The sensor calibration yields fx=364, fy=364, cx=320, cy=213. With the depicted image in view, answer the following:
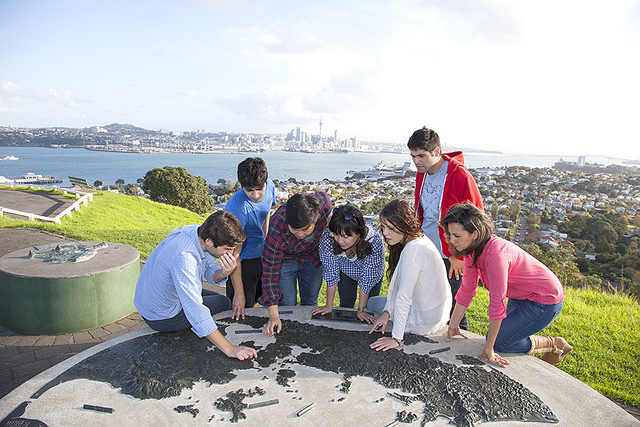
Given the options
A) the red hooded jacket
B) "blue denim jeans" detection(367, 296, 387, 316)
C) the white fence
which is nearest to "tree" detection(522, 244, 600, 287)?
the red hooded jacket

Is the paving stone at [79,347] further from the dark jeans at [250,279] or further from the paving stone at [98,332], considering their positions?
the dark jeans at [250,279]

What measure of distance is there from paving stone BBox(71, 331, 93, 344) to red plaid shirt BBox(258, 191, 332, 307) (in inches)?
94.5

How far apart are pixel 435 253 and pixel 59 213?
53.4 feet

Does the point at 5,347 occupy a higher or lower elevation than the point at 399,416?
lower

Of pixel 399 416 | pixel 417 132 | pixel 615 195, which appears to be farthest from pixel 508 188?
pixel 399 416

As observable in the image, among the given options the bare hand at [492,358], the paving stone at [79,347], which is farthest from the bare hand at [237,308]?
the bare hand at [492,358]

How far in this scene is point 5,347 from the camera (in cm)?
399

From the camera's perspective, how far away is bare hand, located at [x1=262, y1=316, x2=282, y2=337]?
3.06m

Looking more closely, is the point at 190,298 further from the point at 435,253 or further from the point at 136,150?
the point at 136,150

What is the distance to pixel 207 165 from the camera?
92938 millimetres

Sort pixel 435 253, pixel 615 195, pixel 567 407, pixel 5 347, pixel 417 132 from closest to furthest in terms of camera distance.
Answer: pixel 567 407 → pixel 435 253 → pixel 417 132 → pixel 5 347 → pixel 615 195

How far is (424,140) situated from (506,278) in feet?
5.18

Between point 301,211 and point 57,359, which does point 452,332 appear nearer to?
point 301,211

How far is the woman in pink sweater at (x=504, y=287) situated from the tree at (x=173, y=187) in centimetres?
2970
